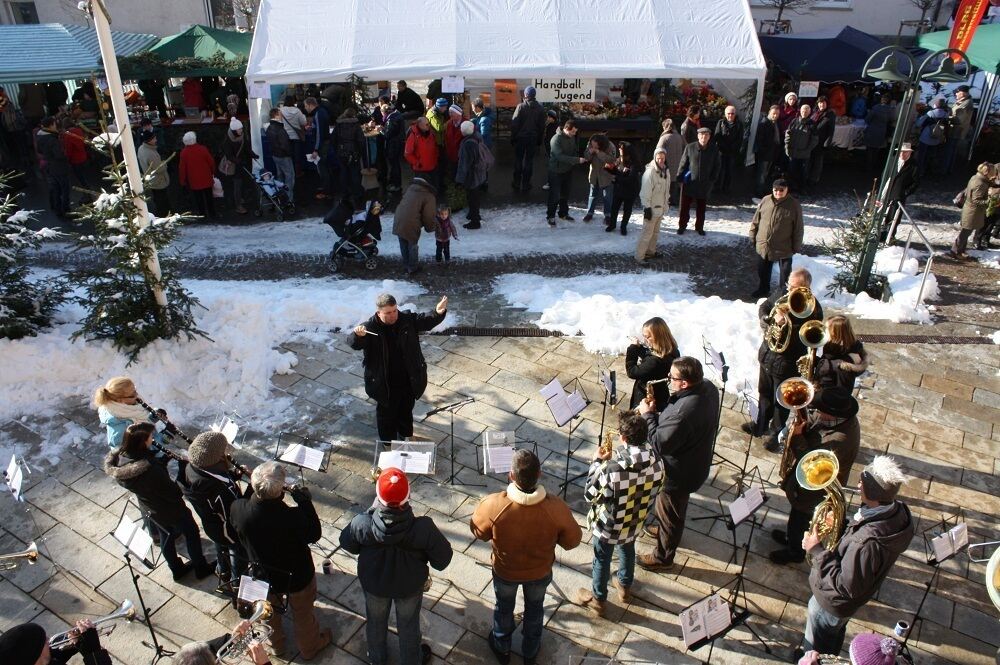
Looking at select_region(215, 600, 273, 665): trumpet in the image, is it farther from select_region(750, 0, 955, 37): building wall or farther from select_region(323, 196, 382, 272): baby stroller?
select_region(750, 0, 955, 37): building wall

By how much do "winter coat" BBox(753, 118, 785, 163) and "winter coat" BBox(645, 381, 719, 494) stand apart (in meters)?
9.86

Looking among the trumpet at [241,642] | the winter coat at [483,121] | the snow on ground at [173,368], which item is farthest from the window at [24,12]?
the trumpet at [241,642]

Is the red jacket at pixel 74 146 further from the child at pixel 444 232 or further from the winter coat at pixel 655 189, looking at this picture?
the winter coat at pixel 655 189

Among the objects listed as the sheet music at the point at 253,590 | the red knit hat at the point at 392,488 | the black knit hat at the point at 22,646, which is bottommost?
the sheet music at the point at 253,590

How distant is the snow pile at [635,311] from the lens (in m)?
8.01

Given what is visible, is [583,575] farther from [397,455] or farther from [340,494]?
[340,494]

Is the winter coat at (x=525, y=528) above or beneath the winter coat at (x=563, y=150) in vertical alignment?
beneath

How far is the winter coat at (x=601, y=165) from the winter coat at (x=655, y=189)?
118cm

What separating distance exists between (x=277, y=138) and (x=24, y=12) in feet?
51.7

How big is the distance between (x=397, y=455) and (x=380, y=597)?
4.27ft

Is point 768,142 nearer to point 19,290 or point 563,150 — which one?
point 563,150

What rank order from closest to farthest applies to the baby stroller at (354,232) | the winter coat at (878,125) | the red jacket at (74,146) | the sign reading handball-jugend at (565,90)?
the baby stroller at (354,232), the red jacket at (74,146), the sign reading handball-jugend at (565,90), the winter coat at (878,125)

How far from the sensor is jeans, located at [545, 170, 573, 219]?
1199 centimetres

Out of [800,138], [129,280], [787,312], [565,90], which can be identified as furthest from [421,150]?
[787,312]
